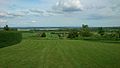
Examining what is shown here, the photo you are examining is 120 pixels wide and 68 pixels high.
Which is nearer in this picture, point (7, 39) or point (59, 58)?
point (59, 58)

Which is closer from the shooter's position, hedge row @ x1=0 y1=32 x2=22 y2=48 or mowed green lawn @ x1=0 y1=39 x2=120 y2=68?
mowed green lawn @ x1=0 y1=39 x2=120 y2=68

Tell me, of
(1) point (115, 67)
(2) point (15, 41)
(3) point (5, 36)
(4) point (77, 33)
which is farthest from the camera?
(4) point (77, 33)

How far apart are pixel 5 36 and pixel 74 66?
18.6 metres

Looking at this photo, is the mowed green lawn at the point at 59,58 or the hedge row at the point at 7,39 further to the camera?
the hedge row at the point at 7,39

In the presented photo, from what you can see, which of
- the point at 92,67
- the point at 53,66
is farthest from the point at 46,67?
the point at 92,67

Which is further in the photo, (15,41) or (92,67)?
(15,41)

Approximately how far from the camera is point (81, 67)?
1124 cm

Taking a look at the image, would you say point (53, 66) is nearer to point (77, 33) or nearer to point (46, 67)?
point (46, 67)

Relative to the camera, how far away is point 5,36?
27.6 metres

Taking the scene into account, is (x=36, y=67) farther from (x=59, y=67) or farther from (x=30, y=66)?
(x=59, y=67)

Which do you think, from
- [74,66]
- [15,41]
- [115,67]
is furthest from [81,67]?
[15,41]

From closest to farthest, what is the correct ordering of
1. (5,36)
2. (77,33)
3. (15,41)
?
(5,36) < (15,41) < (77,33)

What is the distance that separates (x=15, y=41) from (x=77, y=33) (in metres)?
45.7

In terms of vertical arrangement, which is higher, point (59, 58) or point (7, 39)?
point (7, 39)
